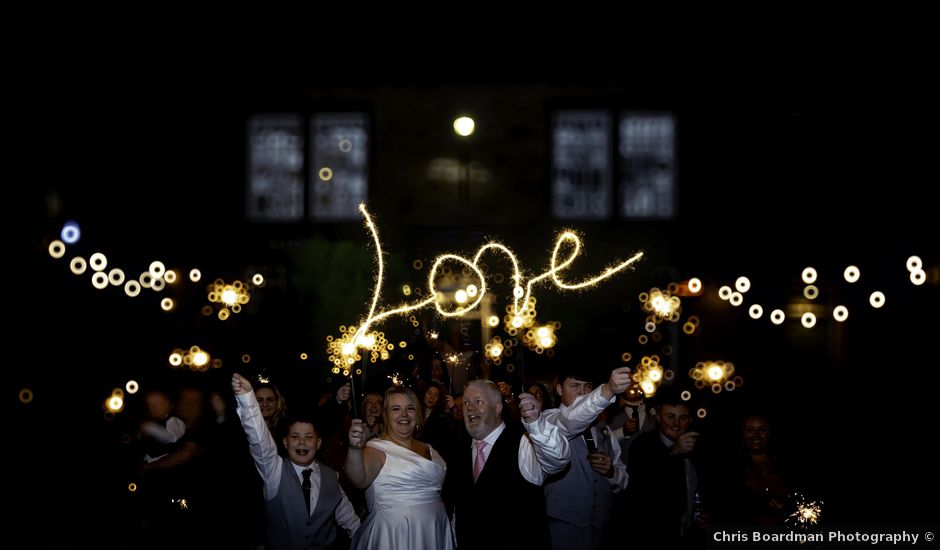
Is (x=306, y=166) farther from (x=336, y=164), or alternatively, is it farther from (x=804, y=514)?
(x=804, y=514)

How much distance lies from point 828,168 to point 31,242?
15127 mm

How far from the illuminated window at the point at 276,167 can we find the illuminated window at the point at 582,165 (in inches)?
190

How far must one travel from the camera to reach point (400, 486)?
700 centimetres

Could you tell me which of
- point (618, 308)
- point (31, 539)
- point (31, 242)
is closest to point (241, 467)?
point (31, 539)

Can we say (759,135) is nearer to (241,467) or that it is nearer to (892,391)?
(892,391)

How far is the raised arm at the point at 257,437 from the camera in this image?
680cm

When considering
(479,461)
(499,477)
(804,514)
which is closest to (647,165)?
(804,514)

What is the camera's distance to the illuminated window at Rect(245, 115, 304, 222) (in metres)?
21.0

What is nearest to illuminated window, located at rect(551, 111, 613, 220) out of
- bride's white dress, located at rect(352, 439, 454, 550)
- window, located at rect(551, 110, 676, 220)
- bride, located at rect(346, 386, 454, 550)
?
window, located at rect(551, 110, 676, 220)

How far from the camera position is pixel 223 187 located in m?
20.8

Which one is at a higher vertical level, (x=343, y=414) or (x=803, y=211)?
(x=803, y=211)

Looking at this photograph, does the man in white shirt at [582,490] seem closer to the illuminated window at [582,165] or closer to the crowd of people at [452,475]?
the crowd of people at [452,475]

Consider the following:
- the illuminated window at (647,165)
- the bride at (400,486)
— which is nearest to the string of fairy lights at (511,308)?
the illuminated window at (647,165)

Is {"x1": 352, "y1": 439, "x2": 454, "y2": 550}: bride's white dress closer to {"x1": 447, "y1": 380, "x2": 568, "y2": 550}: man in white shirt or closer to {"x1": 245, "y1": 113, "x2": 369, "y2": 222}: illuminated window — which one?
{"x1": 447, "y1": 380, "x2": 568, "y2": 550}: man in white shirt
